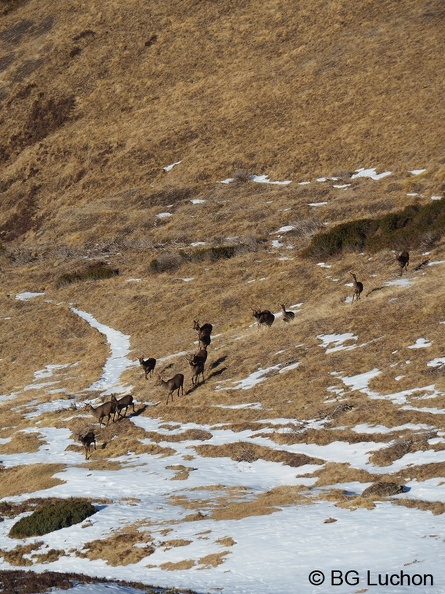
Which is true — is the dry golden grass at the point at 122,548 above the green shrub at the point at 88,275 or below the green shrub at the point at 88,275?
above

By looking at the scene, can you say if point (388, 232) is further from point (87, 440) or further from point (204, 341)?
point (87, 440)

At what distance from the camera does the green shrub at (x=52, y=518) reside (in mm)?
19578

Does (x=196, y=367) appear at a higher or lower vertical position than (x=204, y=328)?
higher

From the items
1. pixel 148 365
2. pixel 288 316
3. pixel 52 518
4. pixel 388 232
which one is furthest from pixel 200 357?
pixel 388 232

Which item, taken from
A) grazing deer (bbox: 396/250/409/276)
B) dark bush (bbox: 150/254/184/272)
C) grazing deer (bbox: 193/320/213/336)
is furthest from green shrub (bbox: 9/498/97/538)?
dark bush (bbox: 150/254/184/272)

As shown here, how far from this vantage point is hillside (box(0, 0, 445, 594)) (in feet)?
62.6

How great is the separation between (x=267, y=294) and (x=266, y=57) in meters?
56.2

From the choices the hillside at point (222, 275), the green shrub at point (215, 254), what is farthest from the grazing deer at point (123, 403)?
the green shrub at point (215, 254)

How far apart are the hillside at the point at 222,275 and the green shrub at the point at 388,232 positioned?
0.57 ft

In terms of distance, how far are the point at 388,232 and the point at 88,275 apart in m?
21.2

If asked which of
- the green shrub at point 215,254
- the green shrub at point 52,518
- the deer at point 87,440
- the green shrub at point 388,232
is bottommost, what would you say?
the green shrub at point 215,254

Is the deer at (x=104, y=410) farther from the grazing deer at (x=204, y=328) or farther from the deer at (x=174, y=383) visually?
the grazing deer at (x=204, y=328)

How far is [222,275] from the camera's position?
48625mm

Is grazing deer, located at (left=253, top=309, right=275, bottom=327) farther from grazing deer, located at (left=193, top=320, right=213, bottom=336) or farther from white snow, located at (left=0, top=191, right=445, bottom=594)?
white snow, located at (left=0, top=191, right=445, bottom=594)
